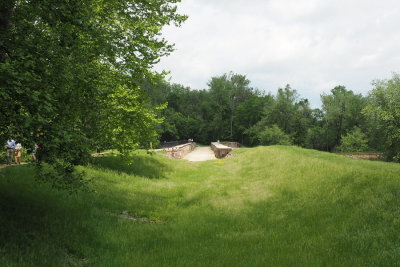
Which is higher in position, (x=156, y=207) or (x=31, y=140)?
(x=31, y=140)

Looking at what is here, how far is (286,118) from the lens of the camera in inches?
2611

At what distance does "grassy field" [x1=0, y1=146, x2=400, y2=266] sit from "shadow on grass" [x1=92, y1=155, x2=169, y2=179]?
13.1 feet

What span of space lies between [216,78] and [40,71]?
79.0 m

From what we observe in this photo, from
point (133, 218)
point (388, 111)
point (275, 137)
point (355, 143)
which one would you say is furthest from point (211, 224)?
point (355, 143)

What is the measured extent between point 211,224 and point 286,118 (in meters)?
62.4

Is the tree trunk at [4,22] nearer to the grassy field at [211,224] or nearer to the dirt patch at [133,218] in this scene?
the grassy field at [211,224]

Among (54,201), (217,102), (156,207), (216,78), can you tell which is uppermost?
(216,78)

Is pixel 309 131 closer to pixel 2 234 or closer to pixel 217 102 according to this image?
pixel 217 102

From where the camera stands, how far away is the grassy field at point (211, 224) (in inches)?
212

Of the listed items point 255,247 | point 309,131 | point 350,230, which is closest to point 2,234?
point 255,247

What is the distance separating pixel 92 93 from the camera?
6.71 m

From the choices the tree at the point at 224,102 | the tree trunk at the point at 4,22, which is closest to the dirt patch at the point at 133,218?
the tree trunk at the point at 4,22

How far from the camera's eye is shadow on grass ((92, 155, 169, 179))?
637 inches

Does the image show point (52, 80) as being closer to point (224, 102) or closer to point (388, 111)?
point (388, 111)
